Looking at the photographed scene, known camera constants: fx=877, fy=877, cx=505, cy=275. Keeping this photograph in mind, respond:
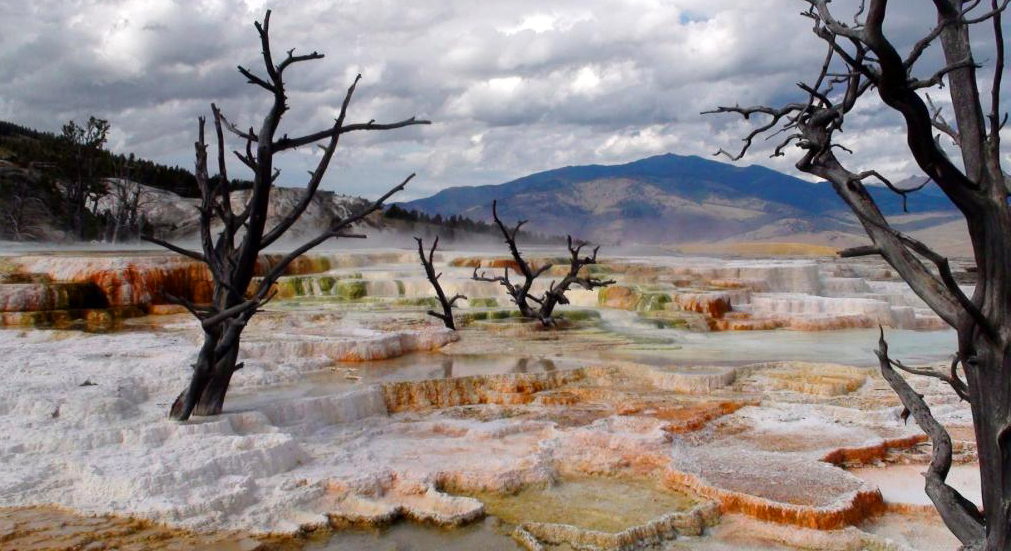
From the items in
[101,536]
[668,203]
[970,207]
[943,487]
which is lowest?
[101,536]

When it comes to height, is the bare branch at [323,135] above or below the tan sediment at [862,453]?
above

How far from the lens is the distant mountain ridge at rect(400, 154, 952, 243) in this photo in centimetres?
10694

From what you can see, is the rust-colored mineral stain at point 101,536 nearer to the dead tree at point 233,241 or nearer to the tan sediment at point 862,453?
the dead tree at point 233,241

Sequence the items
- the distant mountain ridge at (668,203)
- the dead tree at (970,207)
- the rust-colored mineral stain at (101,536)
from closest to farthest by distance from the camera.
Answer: the dead tree at (970,207)
the rust-colored mineral stain at (101,536)
the distant mountain ridge at (668,203)

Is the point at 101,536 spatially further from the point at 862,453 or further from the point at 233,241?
the point at 862,453

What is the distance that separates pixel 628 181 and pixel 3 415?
501ft

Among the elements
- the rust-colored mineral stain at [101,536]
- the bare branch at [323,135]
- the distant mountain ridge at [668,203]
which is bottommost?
the rust-colored mineral stain at [101,536]

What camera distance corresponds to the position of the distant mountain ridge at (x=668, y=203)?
351 feet

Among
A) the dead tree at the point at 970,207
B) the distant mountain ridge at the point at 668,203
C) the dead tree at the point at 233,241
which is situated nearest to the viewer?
the dead tree at the point at 970,207

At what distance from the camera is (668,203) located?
435 ft

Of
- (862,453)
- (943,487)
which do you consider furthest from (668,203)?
(943,487)

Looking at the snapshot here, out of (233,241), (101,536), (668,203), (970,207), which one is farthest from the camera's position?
(668,203)

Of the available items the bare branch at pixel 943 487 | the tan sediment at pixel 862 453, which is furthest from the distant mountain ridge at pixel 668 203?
A: the bare branch at pixel 943 487

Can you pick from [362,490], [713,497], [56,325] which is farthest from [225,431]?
[56,325]
